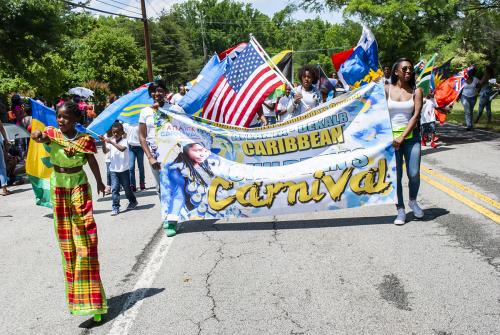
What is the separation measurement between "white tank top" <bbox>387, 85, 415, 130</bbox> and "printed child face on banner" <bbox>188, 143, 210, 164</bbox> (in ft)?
7.67

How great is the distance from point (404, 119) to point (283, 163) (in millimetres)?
1566

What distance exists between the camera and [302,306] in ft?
14.4

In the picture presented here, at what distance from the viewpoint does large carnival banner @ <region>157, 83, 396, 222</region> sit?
671cm

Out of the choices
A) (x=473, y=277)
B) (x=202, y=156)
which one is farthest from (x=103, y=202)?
(x=473, y=277)

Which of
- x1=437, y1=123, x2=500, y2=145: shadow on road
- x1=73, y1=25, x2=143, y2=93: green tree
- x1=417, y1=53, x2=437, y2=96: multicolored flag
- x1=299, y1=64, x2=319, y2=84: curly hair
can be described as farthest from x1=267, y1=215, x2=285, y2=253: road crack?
x1=73, y1=25, x2=143, y2=93: green tree

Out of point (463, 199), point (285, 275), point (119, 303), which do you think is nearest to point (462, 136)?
point (463, 199)

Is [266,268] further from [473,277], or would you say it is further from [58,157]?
[58,157]

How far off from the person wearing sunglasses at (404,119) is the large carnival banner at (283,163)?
0.12 metres

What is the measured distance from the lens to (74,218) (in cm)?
440

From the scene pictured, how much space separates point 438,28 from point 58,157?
49.8 ft

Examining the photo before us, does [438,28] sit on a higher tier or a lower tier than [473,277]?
higher

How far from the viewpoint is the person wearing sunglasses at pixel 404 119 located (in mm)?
6582

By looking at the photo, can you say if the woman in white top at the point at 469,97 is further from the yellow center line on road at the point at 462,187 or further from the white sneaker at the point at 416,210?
the white sneaker at the point at 416,210

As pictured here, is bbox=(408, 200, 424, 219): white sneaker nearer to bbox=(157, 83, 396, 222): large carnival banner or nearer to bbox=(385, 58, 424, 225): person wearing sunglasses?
bbox=(385, 58, 424, 225): person wearing sunglasses
